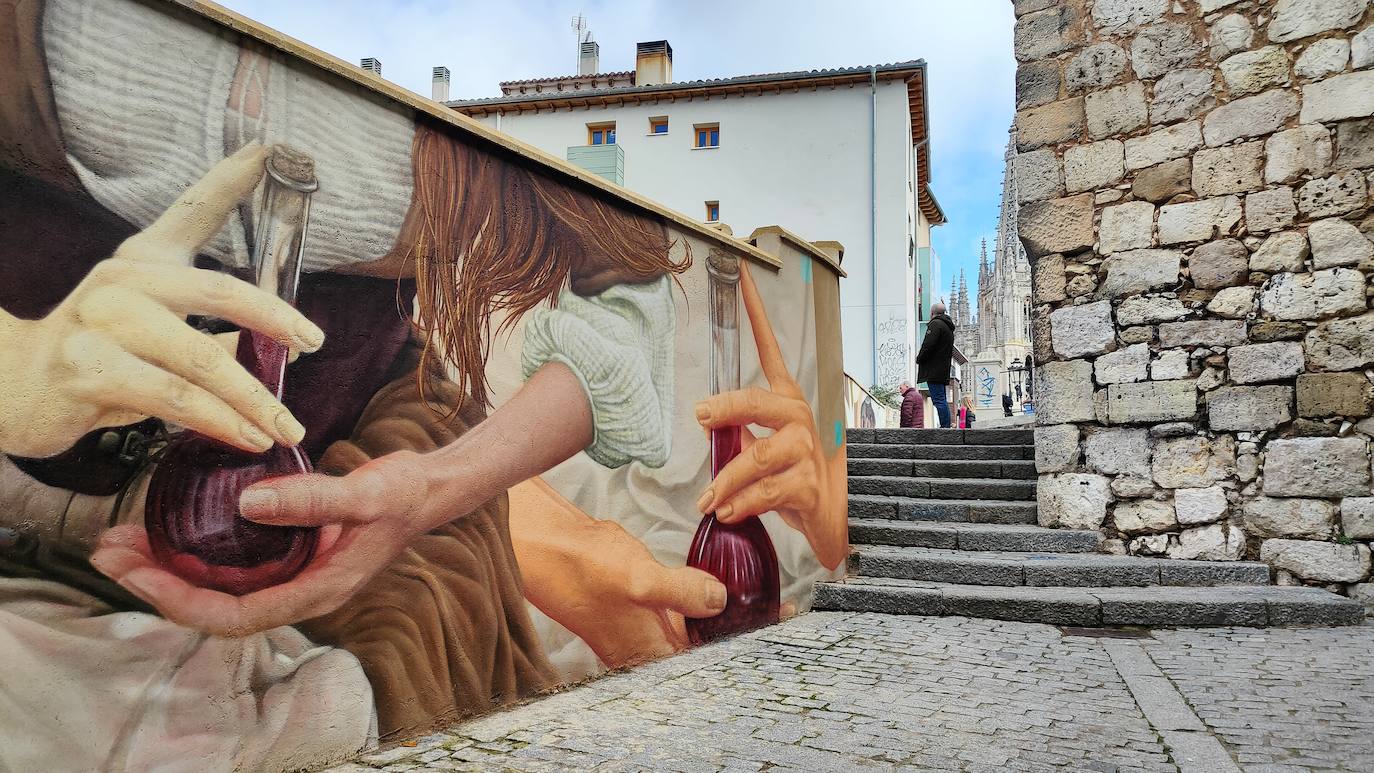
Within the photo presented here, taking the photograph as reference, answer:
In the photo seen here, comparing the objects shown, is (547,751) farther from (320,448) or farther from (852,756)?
(320,448)

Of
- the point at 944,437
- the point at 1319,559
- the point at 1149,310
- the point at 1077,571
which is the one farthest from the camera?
the point at 944,437

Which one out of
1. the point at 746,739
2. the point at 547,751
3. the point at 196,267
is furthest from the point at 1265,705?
the point at 196,267

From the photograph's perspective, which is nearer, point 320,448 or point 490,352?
point 320,448

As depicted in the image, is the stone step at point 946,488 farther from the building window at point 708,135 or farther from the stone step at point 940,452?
the building window at point 708,135

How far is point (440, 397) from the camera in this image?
331cm

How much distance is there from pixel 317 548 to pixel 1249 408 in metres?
6.15

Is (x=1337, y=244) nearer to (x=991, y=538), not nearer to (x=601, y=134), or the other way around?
(x=991, y=538)

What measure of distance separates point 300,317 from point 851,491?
19.8ft

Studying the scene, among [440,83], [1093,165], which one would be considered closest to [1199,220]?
[1093,165]

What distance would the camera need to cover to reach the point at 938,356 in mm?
11281

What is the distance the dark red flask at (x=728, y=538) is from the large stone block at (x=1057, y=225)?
3.19m

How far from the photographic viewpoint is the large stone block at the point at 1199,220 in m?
6.62

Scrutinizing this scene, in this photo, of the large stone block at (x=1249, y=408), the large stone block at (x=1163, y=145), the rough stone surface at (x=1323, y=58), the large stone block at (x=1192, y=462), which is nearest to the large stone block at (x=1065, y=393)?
the large stone block at (x=1192, y=462)

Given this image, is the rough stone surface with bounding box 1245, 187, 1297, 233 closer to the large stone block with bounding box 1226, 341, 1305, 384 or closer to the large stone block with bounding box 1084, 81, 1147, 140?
the large stone block with bounding box 1226, 341, 1305, 384
